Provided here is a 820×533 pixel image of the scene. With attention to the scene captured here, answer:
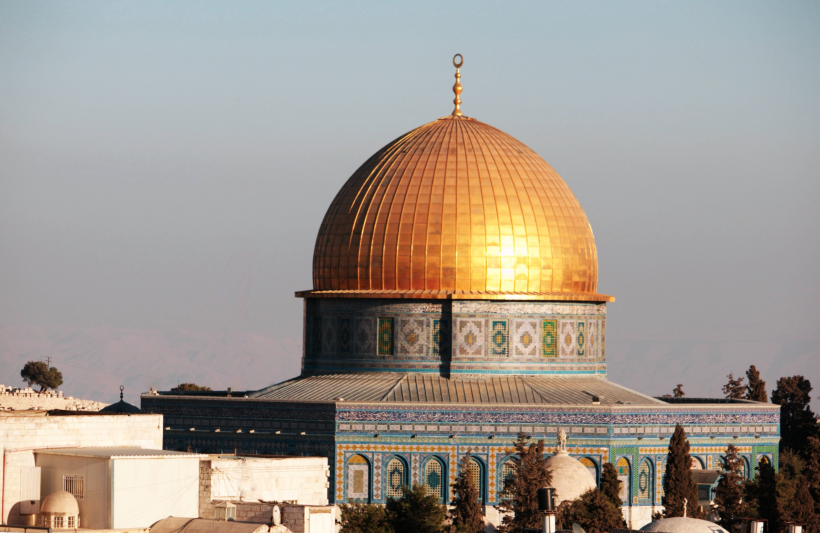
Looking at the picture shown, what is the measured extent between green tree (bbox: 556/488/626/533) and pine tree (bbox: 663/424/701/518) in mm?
2093

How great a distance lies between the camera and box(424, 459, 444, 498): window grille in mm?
Result: 39812

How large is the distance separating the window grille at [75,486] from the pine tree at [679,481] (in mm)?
11523

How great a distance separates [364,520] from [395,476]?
5.12m

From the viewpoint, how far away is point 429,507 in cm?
3512

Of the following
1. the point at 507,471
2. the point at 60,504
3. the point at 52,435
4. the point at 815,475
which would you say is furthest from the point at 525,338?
the point at 60,504

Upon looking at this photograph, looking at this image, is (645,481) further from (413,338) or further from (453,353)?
(413,338)

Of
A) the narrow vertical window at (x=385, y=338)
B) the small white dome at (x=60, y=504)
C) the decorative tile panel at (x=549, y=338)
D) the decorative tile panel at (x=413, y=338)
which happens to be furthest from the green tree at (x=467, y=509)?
the small white dome at (x=60, y=504)

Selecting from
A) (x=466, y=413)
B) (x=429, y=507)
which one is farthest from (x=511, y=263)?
(x=429, y=507)

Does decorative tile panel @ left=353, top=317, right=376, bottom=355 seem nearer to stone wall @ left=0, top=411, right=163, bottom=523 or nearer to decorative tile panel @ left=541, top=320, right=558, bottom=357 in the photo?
decorative tile panel @ left=541, top=320, right=558, bottom=357

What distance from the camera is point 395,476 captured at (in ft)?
131

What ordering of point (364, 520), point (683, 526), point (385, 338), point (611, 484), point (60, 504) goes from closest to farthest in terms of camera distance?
1. point (683, 526)
2. point (60, 504)
3. point (364, 520)
4. point (611, 484)
5. point (385, 338)

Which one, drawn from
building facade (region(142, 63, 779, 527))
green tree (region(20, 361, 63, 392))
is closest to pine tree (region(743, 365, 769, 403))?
building facade (region(142, 63, 779, 527))

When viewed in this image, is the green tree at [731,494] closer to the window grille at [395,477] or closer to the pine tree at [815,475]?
the pine tree at [815,475]

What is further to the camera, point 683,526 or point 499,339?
point 499,339
